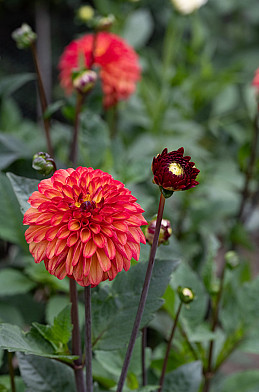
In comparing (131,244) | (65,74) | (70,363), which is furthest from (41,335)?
(65,74)

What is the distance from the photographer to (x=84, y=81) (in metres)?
0.61

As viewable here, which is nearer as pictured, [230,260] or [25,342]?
[25,342]

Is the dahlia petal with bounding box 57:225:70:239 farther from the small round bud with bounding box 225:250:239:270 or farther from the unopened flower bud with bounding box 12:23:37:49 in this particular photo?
the unopened flower bud with bounding box 12:23:37:49

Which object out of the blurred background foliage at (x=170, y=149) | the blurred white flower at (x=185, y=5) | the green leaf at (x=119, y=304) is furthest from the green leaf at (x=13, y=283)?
the blurred white flower at (x=185, y=5)

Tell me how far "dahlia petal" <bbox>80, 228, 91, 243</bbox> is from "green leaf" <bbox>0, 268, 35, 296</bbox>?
1.24ft

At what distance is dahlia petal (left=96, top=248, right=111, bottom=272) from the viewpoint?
13.3 inches

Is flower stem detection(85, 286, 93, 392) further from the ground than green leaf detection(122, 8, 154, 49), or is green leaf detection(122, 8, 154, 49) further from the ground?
green leaf detection(122, 8, 154, 49)

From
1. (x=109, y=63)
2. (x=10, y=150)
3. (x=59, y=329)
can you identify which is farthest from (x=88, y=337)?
(x=109, y=63)

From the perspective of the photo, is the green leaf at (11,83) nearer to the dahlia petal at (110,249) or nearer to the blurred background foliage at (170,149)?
Result: the blurred background foliage at (170,149)

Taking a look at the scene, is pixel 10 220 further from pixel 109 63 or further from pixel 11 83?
pixel 109 63

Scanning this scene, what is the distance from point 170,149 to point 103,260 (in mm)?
781

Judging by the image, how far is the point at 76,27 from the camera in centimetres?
207

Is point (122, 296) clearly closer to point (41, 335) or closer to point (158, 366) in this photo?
point (41, 335)

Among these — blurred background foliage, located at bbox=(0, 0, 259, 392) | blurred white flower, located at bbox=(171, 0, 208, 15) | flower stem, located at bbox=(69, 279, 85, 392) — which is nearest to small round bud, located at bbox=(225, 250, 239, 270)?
blurred background foliage, located at bbox=(0, 0, 259, 392)
